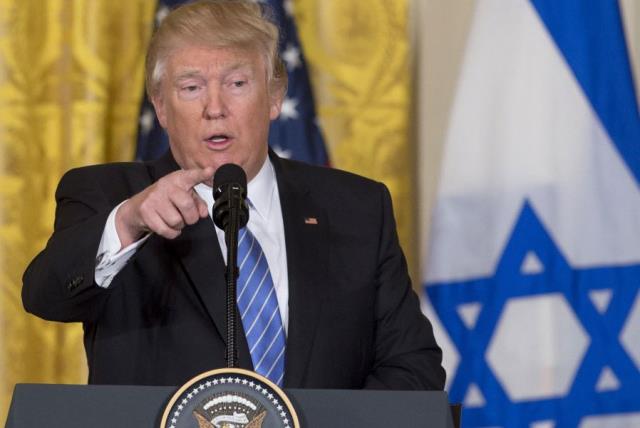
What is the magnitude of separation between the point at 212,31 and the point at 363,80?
5.25 feet

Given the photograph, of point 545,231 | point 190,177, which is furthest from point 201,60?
point 545,231

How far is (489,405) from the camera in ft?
13.2

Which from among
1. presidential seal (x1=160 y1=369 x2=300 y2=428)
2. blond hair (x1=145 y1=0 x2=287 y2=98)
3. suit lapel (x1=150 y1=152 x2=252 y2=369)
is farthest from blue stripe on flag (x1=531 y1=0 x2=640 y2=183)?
presidential seal (x1=160 y1=369 x2=300 y2=428)

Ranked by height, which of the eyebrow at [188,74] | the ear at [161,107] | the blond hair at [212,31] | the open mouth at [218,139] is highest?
the blond hair at [212,31]

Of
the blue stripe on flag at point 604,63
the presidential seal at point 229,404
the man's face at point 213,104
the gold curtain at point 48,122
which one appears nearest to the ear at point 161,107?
the man's face at point 213,104

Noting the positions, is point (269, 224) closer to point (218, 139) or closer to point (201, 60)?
point (218, 139)

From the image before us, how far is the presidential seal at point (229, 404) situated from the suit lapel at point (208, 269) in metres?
0.68

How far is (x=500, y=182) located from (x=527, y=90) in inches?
12.1

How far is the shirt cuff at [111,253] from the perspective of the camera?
2176mm

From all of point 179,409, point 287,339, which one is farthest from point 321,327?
point 179,409

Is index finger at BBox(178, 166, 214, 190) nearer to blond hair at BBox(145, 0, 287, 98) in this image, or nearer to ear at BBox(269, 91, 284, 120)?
blond hair at BBox(145, 0, 287, 98)

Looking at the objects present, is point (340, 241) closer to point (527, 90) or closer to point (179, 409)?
point (179, 409)

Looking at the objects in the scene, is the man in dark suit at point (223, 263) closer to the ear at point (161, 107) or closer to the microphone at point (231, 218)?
the ear at point (161, 107)

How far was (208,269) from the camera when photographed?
2514 mm
